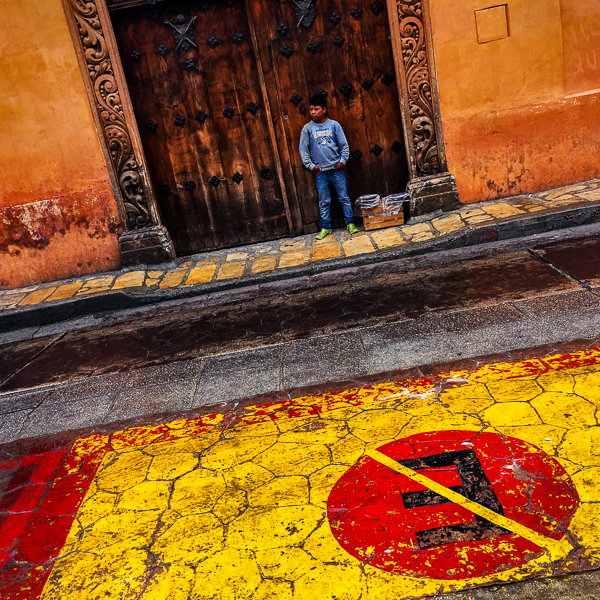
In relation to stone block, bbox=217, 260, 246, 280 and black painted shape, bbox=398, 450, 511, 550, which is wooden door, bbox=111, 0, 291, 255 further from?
black painted shape, bbox=398, 450, 511, 550

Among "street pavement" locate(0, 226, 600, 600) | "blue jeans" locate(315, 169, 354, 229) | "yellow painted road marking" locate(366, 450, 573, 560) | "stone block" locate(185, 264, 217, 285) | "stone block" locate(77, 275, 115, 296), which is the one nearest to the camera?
"yellow painted road marking" locate(366, 450, 573, 560)

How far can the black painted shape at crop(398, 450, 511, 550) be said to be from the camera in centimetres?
229

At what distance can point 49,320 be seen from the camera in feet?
20.5

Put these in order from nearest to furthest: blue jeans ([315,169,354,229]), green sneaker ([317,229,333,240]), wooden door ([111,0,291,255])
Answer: wooden door ([111,0,291,255]) < blue jeans ([315,169,354,229]) < green sneaker ([317,229,333,240])

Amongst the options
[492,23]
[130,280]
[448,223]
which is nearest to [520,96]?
[492,23]

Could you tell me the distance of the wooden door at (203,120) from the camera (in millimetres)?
6531

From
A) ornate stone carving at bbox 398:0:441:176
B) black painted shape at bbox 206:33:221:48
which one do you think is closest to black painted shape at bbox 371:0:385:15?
ornate stone carving at bbox 398:0:441:176

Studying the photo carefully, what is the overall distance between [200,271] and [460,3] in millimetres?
4042

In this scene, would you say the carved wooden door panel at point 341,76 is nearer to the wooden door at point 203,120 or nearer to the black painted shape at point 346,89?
the black painted shape at point 346,89

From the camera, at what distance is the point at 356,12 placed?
6.46 m

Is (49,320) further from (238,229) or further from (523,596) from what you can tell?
(523,596)

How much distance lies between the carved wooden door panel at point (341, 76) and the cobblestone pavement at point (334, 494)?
3.94 m

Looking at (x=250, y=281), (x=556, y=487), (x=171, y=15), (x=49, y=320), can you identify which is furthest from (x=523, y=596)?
(x=171, y=15)

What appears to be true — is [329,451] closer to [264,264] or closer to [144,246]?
[264,264]
